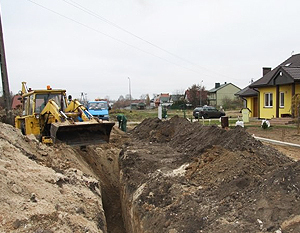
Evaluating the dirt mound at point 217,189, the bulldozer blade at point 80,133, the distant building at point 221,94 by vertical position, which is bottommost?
the dirt mound at point 217,189

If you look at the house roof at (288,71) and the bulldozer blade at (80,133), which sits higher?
the house roof at (288,71)

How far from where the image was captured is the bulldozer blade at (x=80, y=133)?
24.3ft

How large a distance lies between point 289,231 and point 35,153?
5857mm

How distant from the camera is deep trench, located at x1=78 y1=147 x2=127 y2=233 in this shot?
23.7 feet

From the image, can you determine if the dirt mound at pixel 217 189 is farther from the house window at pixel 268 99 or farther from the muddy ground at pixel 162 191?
the house window at pixel 268 99

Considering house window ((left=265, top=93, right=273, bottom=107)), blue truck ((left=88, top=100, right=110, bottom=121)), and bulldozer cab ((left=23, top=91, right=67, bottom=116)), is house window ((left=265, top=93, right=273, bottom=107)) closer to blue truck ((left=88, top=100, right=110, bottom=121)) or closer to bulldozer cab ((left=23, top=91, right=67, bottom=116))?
blue truck ((left=88, top=100, right=110, bottom=121))

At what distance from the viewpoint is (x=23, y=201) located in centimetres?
429

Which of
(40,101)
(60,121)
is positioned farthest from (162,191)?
(40,101)

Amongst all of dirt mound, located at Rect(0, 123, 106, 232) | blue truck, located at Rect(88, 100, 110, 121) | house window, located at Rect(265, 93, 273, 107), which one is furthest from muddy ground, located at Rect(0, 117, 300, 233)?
house window, located at Rect(265, 93, 273, 107)

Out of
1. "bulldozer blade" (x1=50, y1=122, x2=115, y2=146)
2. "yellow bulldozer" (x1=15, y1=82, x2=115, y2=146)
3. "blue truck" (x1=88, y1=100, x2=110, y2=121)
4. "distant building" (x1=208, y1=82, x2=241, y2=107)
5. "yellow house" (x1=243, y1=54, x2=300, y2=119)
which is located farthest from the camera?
"distant building" (x1=208, y1=82, x2=241, y2=107)

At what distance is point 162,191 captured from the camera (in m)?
5.62

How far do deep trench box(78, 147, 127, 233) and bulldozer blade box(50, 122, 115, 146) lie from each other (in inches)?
56.6

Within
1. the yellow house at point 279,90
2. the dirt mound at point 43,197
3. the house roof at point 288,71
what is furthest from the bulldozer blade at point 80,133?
the house roof at point 288,71

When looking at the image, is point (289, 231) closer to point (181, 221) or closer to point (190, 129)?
point (181, 221)
